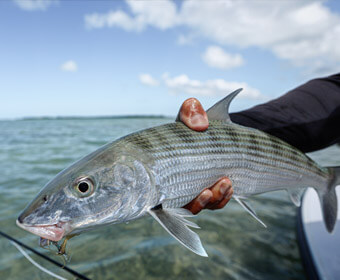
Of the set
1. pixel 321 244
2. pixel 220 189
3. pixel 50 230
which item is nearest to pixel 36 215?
pixel 50 230

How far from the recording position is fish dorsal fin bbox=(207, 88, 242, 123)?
2.70 m

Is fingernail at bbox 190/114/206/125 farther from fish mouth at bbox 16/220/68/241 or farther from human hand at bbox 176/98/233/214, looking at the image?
fish mouth at bbox 16/220/68/241

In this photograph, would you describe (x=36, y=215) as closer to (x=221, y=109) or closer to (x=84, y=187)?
(x=84, y=187)

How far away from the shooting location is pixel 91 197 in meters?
1.90

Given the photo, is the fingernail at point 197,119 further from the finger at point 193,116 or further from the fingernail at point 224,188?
the fingernail at point 224,188

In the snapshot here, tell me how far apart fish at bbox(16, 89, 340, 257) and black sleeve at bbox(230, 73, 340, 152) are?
2.05 feet

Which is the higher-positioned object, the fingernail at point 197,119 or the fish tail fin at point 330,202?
the fingernail at point 197,119

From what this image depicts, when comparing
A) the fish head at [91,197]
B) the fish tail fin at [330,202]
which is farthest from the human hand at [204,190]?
the fish tail fin at [330,202]

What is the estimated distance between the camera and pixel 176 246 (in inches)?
194

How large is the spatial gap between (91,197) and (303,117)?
296 cm

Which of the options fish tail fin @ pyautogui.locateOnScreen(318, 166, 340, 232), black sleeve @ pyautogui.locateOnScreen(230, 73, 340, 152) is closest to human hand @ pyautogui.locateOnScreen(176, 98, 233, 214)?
black sleeve @ pyautogui.locateOnScreen(230, 73, 340, 152)

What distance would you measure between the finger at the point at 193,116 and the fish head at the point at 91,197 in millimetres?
683

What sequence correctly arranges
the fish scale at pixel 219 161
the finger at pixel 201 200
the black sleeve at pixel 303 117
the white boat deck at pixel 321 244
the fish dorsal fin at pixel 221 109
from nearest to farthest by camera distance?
1. the fish scale at pixel 219 161
2. the finger at pixel 201 200
3. the fish dorsal fin at pixel 221 109
4. the white boat deck at pixel 321 244
5. the black sleeve at pixel 303 117

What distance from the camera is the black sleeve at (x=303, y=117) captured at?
11.8ft
